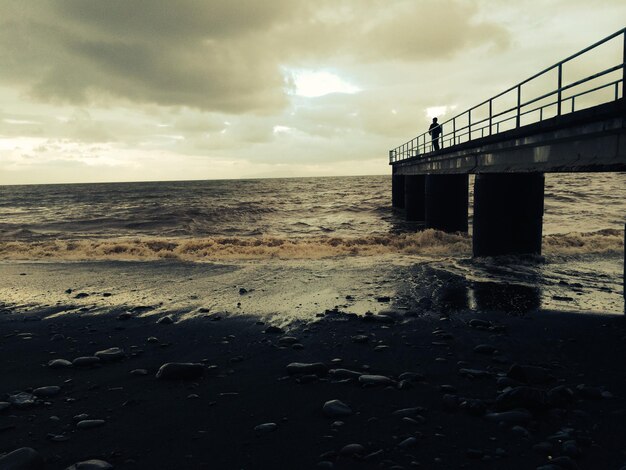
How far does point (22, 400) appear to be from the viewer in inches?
164

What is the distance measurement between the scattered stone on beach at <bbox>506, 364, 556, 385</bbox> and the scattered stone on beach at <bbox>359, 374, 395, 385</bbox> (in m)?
1.34

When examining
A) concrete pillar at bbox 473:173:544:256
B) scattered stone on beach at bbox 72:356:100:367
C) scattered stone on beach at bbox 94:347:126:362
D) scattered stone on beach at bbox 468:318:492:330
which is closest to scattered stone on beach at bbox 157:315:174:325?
scattered stone on beach at bbox 94:347:126:362

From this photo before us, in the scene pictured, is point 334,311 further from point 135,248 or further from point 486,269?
point 135,248

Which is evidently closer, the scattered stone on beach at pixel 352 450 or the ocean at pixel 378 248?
the scattered stone on beach at pixel 352 450

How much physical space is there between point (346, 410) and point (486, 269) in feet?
29.0

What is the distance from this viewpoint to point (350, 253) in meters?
15.6

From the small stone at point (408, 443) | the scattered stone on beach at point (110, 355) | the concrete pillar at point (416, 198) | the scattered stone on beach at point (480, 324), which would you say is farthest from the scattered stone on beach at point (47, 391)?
the concrete pillar at point (416, 198)

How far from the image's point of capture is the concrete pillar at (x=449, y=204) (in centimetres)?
2130

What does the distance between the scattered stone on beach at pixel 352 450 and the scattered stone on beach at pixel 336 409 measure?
0.54 meters

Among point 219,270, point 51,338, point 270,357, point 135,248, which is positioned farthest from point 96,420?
point 135,248

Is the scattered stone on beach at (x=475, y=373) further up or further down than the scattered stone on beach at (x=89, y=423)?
further down

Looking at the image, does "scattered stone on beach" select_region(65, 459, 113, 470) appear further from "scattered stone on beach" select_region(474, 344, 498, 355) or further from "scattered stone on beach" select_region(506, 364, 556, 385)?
"scattered stone on beach" select_region(474, 344, 498, 355)

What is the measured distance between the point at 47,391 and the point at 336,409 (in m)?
3.11

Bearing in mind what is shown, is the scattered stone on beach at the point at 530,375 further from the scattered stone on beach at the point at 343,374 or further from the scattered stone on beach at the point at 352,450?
the scattered stone on beach at the point at 352,450
